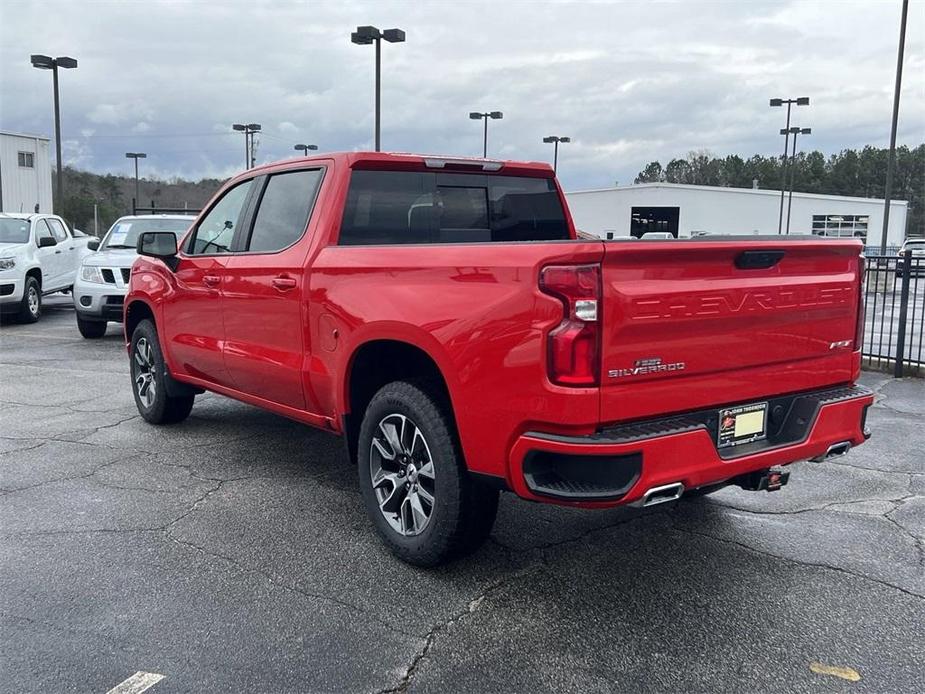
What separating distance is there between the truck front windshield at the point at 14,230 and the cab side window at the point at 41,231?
163 mm

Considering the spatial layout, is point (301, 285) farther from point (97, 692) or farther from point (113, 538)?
point (97, 692)

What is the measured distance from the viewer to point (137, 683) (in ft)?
9.44

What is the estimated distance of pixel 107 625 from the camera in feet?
10.8

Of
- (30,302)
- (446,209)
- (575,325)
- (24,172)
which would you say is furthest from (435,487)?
(24,172)

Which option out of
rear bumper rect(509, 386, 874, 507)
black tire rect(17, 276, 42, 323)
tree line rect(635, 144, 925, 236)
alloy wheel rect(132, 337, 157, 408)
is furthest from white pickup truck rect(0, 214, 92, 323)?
tree line rect(635, 144, 925, 236)

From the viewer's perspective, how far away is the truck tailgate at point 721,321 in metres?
3.06

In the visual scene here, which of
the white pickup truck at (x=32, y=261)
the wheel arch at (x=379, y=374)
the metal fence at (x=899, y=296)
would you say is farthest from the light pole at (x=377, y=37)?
the wheel arch at (x=379, y=374)

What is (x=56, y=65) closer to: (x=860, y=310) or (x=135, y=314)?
(x=135, y=314)

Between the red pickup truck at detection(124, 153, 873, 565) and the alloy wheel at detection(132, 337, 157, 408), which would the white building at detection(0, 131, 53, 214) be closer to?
the alloy wheel at detection(132, 337, 157, 408)

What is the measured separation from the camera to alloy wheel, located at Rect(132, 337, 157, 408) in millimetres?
6574

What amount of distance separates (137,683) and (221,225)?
3.39 meters

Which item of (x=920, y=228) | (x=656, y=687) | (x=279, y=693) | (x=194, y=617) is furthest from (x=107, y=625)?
(x=920, y=228)

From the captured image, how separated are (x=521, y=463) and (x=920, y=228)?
4762 inches

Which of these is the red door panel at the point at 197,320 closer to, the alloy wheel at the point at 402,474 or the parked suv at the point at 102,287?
the alloy wheel at the point at 402,474
